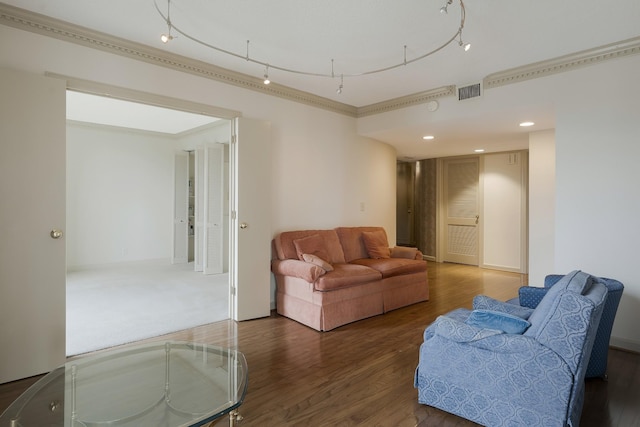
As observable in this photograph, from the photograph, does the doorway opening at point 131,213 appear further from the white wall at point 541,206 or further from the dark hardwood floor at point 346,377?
the white wall at point 541,206

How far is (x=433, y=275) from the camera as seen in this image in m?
6.52

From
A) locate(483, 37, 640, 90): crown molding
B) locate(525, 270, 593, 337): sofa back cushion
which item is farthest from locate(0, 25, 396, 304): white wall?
locate(525, 270, 593, 337): sofa back cushion

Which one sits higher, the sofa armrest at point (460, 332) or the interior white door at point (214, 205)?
the interior white door at point (214, 205)

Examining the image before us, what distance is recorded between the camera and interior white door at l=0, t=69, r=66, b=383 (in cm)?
257

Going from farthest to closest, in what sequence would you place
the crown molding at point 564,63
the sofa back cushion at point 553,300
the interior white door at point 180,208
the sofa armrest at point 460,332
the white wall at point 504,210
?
the interior white door at point 180,208, the white wall at point 504,210, the crown molding at point 564,63, the sofa armrest at point 460,332, the sofa back cushion at point 553,300

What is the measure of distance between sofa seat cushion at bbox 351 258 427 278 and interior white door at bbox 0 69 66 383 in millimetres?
3153

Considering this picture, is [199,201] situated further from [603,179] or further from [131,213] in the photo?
[603,179]

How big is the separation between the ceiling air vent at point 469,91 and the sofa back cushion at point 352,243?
7.11 feet

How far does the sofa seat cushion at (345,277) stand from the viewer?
3.65m

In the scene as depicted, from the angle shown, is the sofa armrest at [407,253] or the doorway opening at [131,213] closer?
the doorway opening at [131,213]

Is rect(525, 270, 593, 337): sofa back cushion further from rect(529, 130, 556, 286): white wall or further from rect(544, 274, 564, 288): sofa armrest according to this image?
rect(529, 130, 556, 286): white wall

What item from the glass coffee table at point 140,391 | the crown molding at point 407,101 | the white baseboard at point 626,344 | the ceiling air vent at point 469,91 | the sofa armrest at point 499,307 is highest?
the crown molding at point 407,101

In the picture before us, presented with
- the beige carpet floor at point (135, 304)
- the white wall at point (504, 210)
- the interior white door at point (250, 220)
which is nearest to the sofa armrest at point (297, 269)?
the interior white door at point (250, 220)

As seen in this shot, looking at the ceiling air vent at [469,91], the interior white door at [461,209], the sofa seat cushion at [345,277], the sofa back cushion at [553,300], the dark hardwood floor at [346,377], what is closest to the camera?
the sofa back cushion at [553,300]
